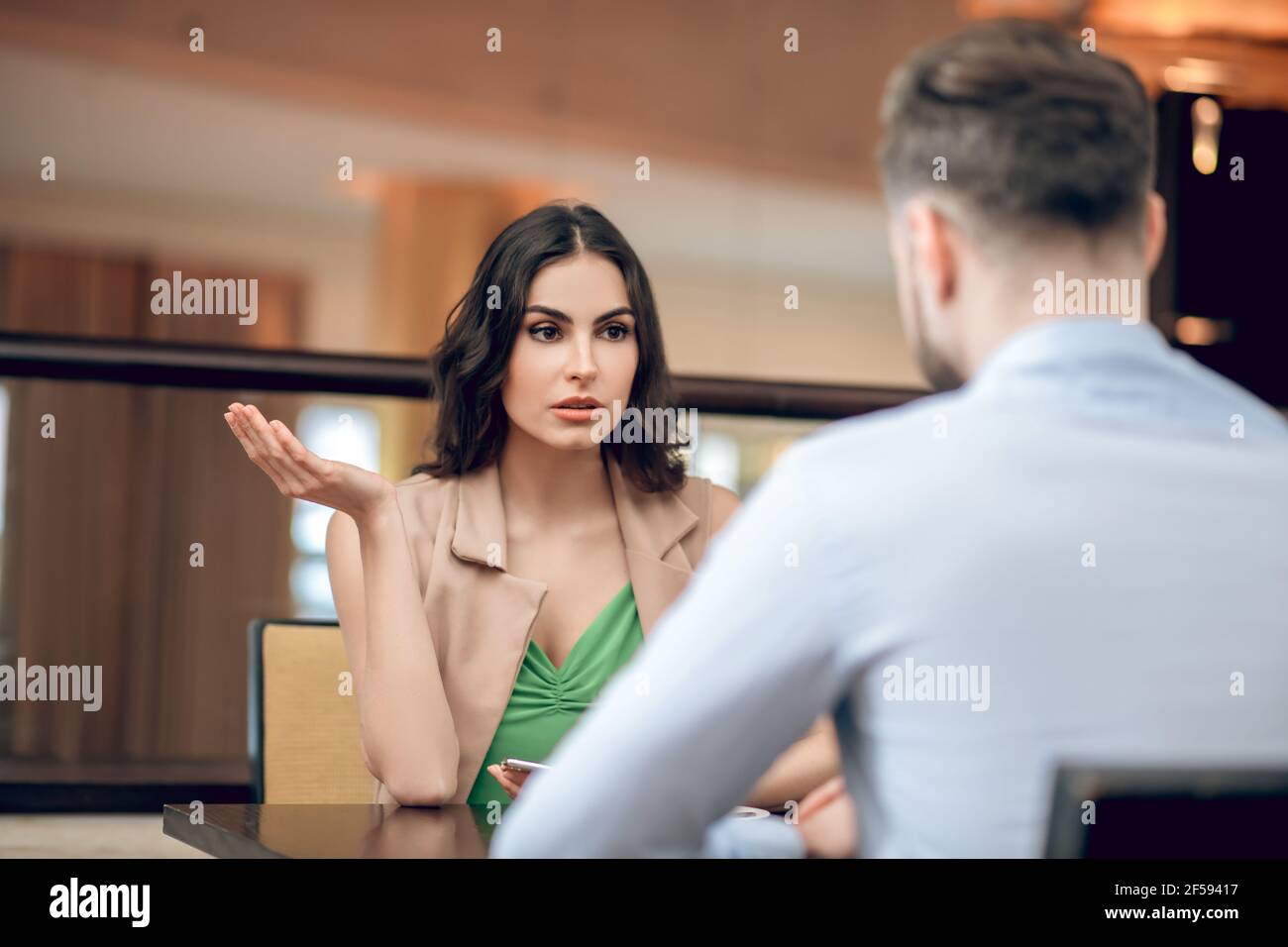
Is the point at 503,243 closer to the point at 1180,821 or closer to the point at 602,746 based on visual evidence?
the point at 602,746

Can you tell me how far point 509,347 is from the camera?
1970mm

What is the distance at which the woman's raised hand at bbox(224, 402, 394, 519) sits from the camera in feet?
5.08

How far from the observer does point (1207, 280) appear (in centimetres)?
622

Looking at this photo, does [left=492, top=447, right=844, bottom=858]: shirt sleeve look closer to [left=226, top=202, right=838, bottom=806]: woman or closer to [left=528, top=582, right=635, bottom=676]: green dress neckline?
[left=226, top=202, right=838, bottom=806]: woman

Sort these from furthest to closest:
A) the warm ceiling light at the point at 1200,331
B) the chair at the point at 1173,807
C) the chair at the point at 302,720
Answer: the warm ceiling light at the point at 1200,331, the chair at the point at 302,720, the chair at the point at 1173,807

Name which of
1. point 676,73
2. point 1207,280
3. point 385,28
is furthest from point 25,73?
point 1207,280

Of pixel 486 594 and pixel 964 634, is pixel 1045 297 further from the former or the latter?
pixel 486 594

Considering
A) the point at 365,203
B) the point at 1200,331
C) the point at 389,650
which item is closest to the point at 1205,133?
the point at 1200,331

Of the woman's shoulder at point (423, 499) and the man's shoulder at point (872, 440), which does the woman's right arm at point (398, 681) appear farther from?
the man's shoulder at point (872, 440)

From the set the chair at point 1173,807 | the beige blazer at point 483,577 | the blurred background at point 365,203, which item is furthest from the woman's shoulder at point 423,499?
the blurred background at point 365,203

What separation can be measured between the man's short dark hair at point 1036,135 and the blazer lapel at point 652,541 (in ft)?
3.60

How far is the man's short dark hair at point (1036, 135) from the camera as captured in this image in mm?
919

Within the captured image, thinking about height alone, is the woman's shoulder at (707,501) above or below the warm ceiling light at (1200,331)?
below
